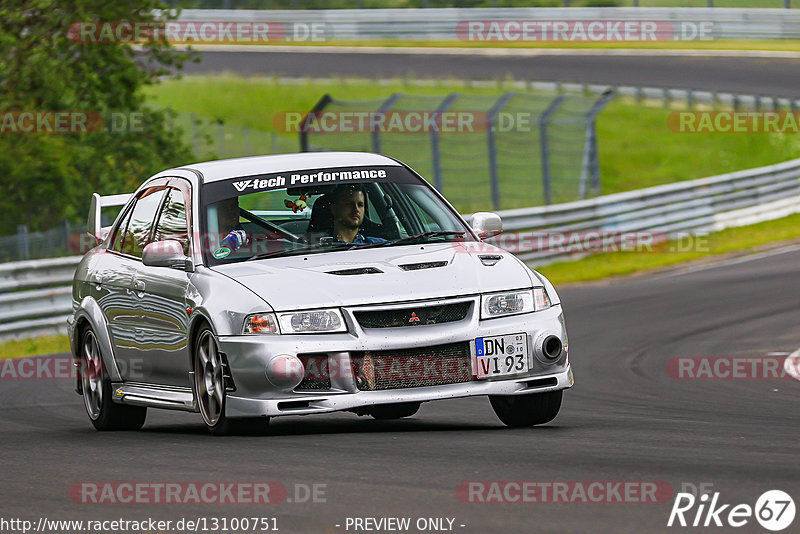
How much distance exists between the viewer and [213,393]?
8414 millimetres

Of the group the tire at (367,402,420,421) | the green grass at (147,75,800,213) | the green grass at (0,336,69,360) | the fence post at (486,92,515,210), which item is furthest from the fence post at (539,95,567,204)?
the tire at (367,402,420,421)

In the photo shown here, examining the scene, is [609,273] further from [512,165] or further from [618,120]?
[618,120]

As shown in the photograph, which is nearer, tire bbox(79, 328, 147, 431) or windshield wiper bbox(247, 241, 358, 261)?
windshield wiper bbox(247, 241, 358, 261)

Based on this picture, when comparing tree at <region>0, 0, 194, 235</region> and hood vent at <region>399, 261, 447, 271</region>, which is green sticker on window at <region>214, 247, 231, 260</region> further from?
tree at <region>0, 0, 194, 235</region>

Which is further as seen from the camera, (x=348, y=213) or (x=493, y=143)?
(x=493, y=143)

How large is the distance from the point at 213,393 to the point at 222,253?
0.88m

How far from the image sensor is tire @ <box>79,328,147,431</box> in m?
9.95

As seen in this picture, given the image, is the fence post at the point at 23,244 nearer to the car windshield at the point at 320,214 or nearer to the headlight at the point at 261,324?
the car windshield at the point at 320,214

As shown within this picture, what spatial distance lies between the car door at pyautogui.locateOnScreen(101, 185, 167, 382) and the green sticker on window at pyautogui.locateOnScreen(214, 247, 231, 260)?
→ 0.85 metres

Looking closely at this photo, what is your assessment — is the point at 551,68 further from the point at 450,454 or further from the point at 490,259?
the point at 450,454

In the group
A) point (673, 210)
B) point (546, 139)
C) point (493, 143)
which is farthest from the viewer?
point (673, 210)

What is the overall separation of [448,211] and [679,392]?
8.93ft

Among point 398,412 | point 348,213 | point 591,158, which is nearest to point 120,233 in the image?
point 348,213

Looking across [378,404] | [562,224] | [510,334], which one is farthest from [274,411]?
[562,224]
